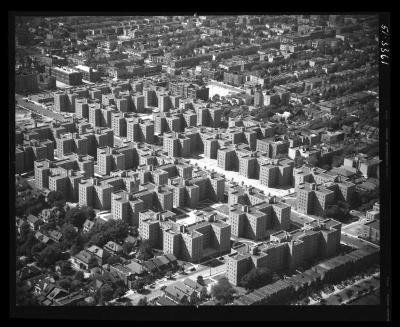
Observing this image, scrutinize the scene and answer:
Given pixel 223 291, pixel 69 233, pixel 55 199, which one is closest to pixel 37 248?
pixel 69 233

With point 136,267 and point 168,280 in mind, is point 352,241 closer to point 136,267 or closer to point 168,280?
point 168,280

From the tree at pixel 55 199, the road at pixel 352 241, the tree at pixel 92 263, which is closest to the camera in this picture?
the tree at pixel 92 263

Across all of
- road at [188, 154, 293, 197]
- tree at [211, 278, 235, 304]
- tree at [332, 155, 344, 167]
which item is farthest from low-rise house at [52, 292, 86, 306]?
tree at [332, 155, 344, 167]

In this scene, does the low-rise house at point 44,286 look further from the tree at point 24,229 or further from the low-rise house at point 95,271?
the tree at point 24,229

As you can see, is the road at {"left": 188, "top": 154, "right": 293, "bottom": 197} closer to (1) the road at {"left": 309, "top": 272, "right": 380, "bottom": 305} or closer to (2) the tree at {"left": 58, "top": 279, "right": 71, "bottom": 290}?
(1) the road at {"left": 309, "top": 272, "right": 380, "bottom": 305}

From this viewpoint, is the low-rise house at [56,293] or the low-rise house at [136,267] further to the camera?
the low-rise house at [136,267]

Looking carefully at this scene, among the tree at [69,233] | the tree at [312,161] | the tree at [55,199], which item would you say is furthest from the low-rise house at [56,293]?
the tree at [312,161]

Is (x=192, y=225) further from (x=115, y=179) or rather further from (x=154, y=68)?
(x=154, y=68)
